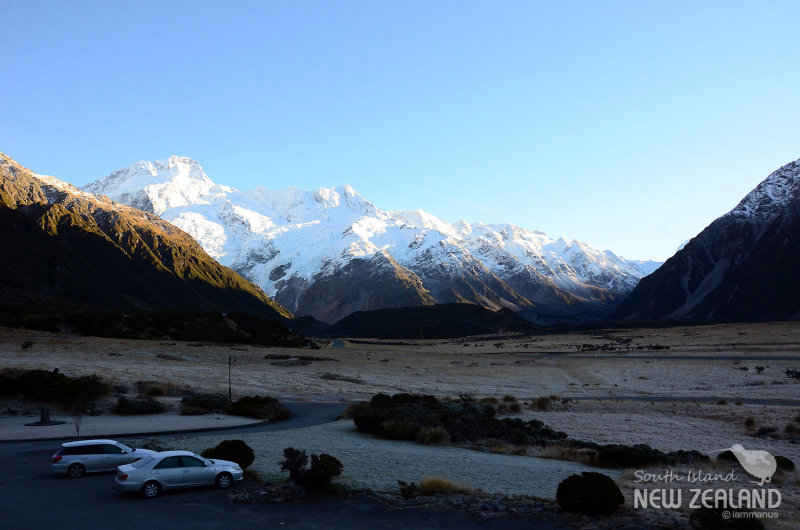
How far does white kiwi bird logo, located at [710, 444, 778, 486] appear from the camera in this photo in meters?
20.7

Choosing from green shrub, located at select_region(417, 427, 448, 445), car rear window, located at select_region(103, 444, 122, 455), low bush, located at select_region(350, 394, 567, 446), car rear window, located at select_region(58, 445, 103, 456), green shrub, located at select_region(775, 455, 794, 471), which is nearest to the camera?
car rear window, located at select_region(58, 445, 103, 456)

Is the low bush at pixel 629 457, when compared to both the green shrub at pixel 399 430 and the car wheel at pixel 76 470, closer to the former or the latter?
the green shrub at pixel 399 430

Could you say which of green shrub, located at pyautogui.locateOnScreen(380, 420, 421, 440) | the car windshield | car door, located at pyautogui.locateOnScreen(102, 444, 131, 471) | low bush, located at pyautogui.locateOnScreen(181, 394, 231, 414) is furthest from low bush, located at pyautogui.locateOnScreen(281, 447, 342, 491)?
low bush, located at pyautogui.locateOnScreen(181, 394, 231, 414)

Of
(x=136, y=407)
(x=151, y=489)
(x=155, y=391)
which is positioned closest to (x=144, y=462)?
(x=151, y=489)

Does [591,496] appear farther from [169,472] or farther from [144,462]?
[144,462]

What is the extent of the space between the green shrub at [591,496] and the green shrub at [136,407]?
3036 cm

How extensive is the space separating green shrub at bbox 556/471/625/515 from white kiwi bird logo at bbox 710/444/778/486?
27.8 ft

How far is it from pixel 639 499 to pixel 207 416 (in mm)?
28478

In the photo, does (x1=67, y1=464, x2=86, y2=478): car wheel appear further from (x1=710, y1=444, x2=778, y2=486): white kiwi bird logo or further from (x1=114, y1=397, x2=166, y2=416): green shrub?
(x1=710, y1=444, x2=778, y2=486): white kiwi bird logo

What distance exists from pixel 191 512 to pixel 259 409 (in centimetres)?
2201

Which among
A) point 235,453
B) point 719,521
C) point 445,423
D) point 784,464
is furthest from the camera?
point 445,423

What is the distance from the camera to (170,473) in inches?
706

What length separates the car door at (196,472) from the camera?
59.7 feet

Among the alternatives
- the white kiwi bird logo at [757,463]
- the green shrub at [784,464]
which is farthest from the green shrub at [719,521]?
the green shrub at [784,464]
